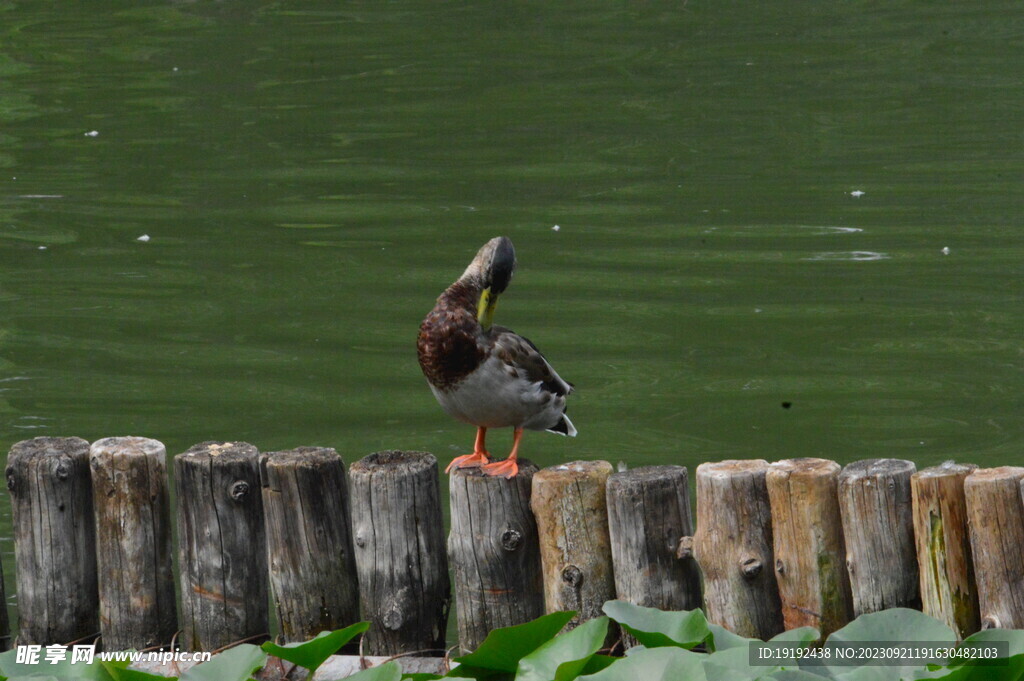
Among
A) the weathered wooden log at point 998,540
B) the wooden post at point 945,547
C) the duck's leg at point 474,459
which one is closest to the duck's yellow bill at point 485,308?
the duck's leg at point 474,459

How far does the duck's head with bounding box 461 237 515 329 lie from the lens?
4.82 metres

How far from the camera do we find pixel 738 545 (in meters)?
4.14

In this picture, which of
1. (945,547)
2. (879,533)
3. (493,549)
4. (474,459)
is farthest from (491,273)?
(945,547)

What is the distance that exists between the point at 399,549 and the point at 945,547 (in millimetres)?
1475

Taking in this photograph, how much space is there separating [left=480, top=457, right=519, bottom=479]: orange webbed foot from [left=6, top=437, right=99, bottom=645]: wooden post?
45.7 inches

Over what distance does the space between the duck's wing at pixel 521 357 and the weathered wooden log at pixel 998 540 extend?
1439mm

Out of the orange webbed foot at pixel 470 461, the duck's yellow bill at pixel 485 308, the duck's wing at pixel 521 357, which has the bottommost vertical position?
the orange webbed foot at pixel 470 461

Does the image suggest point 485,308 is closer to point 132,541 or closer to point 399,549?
point 399,549

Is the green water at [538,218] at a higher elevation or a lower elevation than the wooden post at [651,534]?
higher

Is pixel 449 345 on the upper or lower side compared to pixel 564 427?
upper

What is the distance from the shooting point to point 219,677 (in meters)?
3.43

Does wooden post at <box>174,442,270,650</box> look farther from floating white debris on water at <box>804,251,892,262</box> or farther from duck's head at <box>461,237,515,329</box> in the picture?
floating white debris on water at <box>804,251,892,262</box>

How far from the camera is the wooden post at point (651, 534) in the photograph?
4.15 meters

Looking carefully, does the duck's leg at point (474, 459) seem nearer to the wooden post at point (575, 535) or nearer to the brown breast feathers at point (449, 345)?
the brown breast feathers at point (449, 345)
